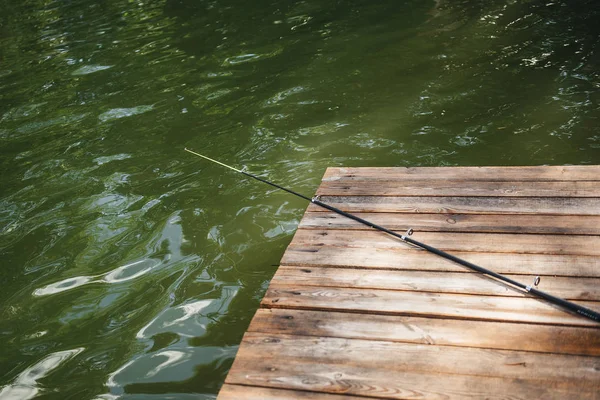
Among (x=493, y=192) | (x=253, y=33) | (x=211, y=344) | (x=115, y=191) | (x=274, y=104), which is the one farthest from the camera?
(x=253, y=33)

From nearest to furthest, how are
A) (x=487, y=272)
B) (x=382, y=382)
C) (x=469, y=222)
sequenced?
(x=382, y=382)
(x=487, y=272)
(x=469, y=222)

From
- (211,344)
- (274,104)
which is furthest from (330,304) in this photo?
(274,104)

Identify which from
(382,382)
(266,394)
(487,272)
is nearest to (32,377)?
(266,394)

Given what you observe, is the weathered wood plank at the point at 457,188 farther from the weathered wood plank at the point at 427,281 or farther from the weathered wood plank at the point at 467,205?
the weathered wood plank at the point at 427,281

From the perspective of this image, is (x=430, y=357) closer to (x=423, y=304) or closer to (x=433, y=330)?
(x=433, y=330)

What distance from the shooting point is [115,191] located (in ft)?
15.2

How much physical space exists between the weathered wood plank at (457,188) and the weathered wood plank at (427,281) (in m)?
0.77

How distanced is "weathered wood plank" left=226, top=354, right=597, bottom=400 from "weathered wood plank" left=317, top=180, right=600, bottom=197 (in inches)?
55.5

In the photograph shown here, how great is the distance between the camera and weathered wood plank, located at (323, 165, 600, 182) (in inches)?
131

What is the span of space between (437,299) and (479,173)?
124cm

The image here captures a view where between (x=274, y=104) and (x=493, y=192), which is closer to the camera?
(x=493, y=192)

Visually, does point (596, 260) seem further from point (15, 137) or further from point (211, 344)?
point (15, 137)

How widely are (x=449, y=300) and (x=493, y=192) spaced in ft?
3.30

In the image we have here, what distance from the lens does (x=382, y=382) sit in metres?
2.11
